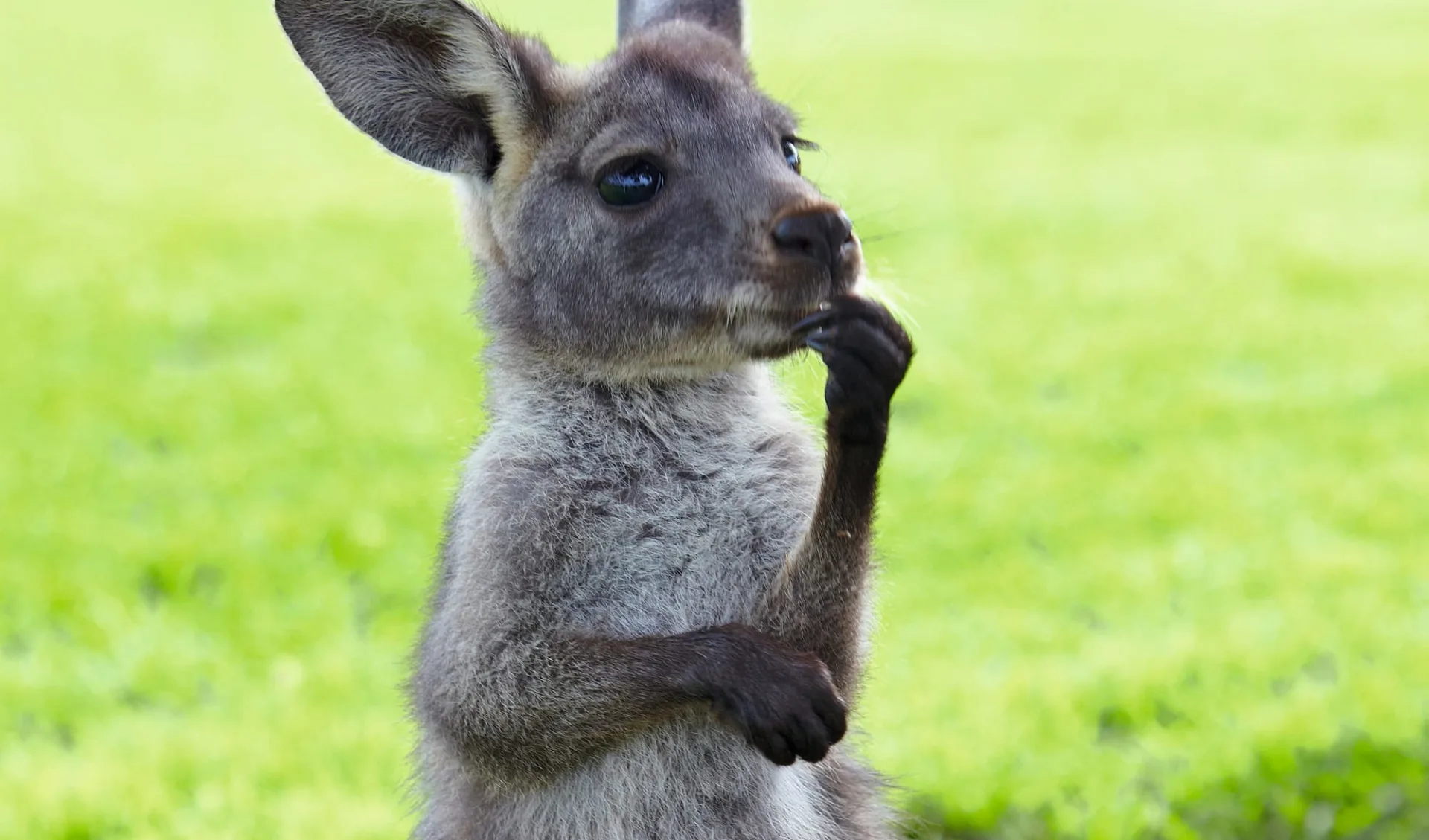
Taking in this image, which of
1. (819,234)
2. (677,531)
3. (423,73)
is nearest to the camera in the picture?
(819,234)

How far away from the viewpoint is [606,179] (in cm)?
295

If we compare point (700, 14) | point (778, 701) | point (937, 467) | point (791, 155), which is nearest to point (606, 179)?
point (791, 155)

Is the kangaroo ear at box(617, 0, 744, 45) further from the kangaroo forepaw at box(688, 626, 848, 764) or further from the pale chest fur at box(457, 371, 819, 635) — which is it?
the kangaroo forepaw at box(688, 626, 848, 764)

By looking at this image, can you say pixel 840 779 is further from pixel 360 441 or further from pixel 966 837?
pixel 360 441

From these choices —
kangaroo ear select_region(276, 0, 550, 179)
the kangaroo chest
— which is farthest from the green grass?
kangaroo ear select_region(276, 0, 550, 179)

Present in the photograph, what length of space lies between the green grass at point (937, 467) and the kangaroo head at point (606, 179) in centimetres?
59

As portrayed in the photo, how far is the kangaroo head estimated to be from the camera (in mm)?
2795

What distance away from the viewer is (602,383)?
3.03m

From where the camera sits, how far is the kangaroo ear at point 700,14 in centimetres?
358

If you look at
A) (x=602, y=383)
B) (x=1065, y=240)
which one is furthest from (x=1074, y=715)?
(x=1065, y=240)

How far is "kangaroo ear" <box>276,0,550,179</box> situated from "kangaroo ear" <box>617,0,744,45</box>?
0.55 m

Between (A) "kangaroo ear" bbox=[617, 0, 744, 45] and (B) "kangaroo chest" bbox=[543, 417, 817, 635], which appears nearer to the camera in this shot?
(B) "kangaroo chest" bbox=[543, 417, 817, 635]

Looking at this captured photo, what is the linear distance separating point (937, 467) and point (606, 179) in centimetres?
439

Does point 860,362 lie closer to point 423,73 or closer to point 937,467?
point 423,73
